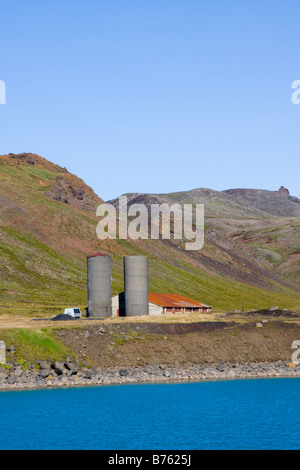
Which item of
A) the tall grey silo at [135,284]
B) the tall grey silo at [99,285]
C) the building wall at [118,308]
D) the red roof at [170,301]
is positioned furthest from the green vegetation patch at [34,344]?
the red roof at [170,301]

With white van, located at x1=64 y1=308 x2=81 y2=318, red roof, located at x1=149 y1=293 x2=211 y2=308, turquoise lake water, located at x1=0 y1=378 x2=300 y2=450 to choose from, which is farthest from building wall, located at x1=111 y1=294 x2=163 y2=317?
turquoise lake water, located at x1=0 y1=378 x2=300 y2=450

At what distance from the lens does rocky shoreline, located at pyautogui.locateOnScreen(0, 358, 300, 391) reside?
6662 cm

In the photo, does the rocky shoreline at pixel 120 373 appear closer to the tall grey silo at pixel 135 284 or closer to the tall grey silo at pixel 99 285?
the tall grey silo at pixel 135 284

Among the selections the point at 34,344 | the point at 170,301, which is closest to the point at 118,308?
the point at 170,301

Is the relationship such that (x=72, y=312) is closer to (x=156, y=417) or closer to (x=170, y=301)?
(x=170, y=301)

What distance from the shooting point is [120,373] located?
2837 inches

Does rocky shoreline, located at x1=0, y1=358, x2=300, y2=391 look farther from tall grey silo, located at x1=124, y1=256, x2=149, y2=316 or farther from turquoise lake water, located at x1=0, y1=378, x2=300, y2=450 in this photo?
tall grey silo, located at x1=124, y1=256, x2=149, y2=316

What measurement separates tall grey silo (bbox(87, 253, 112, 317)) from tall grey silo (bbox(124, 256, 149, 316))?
2914 mm

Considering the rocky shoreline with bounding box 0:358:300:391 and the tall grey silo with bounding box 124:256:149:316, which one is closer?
the rocky shoreline with bounding box 0:358:300:391

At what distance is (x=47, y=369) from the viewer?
225 ft

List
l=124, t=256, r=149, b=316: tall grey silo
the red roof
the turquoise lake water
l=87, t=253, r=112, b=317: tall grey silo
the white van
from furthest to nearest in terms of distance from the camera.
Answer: the red roof, l=124, t=256, r=149, b=316: tall grey silo, the white van, l=87, t=253, r=112, b=317: tall grey silo, the turquoise lake water

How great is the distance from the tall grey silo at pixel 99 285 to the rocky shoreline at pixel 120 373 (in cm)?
2842
